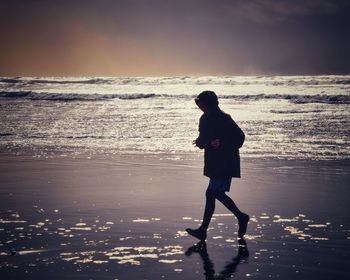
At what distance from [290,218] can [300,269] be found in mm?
2274

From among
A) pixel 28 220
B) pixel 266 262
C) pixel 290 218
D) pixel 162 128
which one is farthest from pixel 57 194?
pixel 162 128

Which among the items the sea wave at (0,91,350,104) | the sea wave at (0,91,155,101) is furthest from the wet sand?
the sea wave at (0,91,155,101)

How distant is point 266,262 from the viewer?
5.80 m

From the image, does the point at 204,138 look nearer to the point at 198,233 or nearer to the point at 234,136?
the point at 234,136

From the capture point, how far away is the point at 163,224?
7461 mm

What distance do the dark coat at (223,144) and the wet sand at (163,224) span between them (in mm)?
804

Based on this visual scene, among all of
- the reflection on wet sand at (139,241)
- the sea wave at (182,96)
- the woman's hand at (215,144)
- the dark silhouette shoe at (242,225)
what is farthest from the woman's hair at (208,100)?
the sea wave at (182,96)

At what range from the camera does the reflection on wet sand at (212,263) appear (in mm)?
5395

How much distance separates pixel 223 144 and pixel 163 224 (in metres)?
1.40

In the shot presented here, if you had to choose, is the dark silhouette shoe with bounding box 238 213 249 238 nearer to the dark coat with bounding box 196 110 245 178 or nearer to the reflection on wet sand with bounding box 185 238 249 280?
the reflection on wet sand with bounding box 185 238 249 280

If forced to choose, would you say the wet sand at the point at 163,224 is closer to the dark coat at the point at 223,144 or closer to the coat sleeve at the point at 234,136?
the dark coat at the point at 223,144

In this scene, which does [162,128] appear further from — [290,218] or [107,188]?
[290,218]

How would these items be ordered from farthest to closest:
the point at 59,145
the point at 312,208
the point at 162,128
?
the point at 162,128
the point at 59,145
the point at 312,208

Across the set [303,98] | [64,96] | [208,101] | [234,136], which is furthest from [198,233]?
[64,96]
